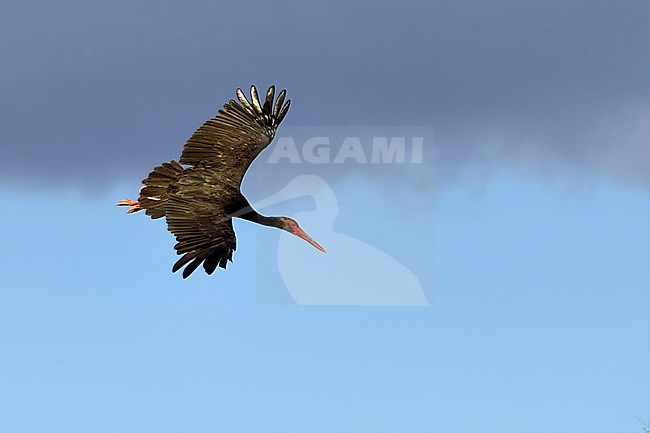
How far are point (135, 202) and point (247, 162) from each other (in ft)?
9.28

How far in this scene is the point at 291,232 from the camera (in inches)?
1416

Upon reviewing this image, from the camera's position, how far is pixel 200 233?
3519 cm

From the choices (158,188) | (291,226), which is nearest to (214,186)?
(158,188)

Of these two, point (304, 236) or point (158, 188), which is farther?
point (304, 236)

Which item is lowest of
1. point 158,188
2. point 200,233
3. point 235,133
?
point 200,233

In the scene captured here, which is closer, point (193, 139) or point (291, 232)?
point (193, 139)

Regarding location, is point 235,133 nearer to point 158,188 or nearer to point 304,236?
point 158,188

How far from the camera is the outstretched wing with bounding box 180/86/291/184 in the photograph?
1329 inches

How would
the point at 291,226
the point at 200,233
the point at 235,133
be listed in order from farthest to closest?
the point at 291,226 → the point at 200,233 → the point at 235,133

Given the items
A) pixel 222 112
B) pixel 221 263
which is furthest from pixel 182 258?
pixel 222 112

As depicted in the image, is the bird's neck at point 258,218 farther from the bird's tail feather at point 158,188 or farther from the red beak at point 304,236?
the bird's tail feather at point 158,188

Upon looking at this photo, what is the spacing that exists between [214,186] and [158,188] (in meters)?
1.18

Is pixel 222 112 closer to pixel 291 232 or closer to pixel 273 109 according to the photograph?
pixel 273 109

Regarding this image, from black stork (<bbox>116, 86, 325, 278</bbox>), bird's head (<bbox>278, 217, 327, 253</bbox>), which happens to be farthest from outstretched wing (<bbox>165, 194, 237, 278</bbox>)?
bird's head (<bbox>278, 217, 327, 253</bbox>)
